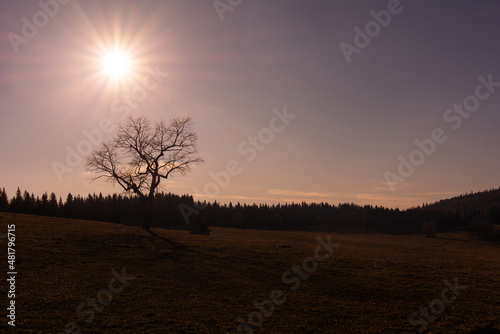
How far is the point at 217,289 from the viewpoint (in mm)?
18047

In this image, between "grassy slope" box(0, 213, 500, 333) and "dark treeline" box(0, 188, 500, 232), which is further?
"dark treeline" box(0, 188, 500, 232)

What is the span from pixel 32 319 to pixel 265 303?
34.9 feet

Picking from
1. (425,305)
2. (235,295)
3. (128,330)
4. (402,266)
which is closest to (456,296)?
(425,305)

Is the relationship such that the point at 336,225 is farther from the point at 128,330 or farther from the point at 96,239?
the point at 128,330

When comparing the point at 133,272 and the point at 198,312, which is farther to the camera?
the point at 133,272

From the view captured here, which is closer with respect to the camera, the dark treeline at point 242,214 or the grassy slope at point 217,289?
the grassy slope at point 217,289

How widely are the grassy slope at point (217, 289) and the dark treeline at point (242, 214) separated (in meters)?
27.7

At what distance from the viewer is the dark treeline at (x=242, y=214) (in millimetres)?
107812

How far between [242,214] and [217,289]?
418ft

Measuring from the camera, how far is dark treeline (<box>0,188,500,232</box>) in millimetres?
107812

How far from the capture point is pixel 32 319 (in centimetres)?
1175

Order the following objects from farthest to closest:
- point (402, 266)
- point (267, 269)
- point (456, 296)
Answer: point (402, 266)
point (267, 269)
point (456, 296)

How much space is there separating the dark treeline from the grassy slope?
27.7 m

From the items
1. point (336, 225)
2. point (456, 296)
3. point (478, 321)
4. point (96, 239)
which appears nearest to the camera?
point (478, 321)
